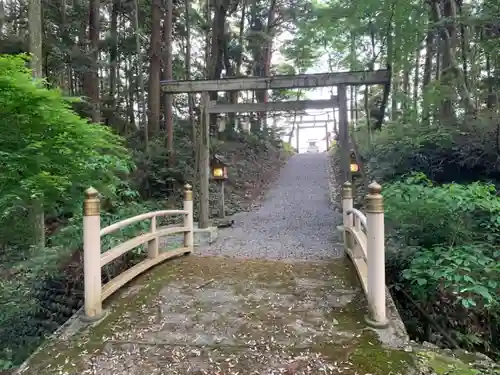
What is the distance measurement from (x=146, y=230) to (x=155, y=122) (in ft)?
25.6

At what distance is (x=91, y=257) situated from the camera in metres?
3.48

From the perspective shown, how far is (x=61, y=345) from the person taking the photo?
3.00m

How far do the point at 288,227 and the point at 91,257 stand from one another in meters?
6.17

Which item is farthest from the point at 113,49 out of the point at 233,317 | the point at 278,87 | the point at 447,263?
the point at 447,263

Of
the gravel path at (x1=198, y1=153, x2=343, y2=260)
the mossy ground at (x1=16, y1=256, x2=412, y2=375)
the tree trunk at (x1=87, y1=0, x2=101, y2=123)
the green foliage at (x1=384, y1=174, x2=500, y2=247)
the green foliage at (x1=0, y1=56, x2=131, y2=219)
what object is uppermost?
the tree trunk at (x1=87, y1=0, x2=101, y2=123)

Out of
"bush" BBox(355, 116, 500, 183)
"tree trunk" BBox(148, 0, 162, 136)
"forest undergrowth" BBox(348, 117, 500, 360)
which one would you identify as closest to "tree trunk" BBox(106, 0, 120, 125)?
"tree trunk" BBox(148, 0, 162, 136)

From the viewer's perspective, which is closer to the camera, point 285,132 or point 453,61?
point 453,61

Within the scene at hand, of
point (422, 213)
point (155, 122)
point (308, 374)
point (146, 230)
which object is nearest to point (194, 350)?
point (308, 374)

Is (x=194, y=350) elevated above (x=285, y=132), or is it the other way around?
(x=285, y=132)

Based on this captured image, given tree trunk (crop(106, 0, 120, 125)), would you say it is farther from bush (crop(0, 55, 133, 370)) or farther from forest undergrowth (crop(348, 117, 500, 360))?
forest undergrowth (crop(348, 117, 500, 360))

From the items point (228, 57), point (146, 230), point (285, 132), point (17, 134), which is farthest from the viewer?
point (285, 132)

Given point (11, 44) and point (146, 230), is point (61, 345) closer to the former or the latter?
point (146, 230)

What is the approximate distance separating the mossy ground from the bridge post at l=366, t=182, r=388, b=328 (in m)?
0.19

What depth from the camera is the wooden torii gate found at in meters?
7.31
